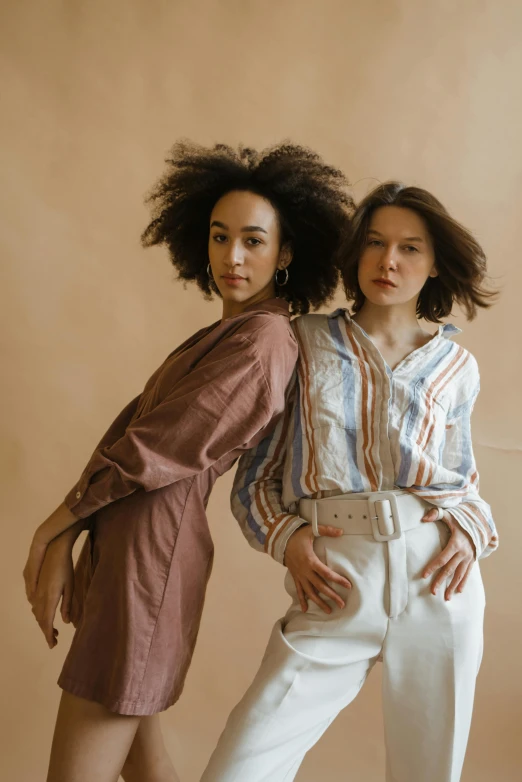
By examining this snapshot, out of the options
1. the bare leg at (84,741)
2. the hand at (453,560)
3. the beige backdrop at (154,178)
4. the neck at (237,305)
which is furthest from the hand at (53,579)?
the beige backdrop at (154,178)

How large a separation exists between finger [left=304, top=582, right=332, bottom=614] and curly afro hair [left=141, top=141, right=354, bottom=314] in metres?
0.64

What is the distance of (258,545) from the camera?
157 cm

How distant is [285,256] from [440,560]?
68 cm

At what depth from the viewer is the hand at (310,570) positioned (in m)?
1.45

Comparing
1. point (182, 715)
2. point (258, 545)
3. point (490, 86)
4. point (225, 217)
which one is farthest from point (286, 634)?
point (490, 86)

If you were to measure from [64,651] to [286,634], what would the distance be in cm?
125

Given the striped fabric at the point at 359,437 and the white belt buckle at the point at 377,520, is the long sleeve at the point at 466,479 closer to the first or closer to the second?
the striped fabric at the point at 359,437

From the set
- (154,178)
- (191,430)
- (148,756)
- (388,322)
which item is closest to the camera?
(191,430)

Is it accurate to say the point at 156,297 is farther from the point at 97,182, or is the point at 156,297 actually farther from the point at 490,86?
the point at 490,86

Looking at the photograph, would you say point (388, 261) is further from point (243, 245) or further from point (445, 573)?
point (445, 573)

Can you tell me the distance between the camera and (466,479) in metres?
1.59

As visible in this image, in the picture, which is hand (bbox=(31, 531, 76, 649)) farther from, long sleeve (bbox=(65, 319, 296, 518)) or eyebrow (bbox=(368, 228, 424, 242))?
eyebrow (bbox=(368, 228, 424, 242))

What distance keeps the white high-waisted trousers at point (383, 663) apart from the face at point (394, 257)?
0.39 metres

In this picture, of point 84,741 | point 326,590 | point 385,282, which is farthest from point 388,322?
point 84,741
